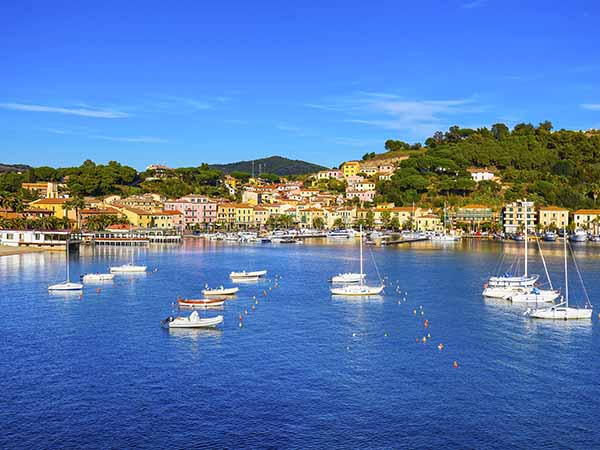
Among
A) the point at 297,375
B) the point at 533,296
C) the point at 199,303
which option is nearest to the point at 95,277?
the point at 199,303

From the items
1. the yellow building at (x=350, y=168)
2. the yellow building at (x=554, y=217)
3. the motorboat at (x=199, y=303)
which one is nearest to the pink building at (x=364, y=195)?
the yellow building at (x=350, y=168)

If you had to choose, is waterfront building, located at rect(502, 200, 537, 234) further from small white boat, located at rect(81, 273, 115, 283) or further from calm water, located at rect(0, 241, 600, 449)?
small white boat, located at rect(81, 273, 115, 283)

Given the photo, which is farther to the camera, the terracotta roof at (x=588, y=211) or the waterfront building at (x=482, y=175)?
the waterfront building at (x=482, y=175)

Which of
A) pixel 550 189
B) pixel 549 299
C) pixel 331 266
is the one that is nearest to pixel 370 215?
pixel 550 189

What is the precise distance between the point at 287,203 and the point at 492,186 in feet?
139

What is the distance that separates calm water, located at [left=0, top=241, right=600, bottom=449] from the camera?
20188 mm

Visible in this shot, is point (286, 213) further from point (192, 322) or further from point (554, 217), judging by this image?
point (192, 322)

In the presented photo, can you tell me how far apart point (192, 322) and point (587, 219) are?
98791 millimetres

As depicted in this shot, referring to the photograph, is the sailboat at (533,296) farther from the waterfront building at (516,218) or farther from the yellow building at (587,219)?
the yellow building at (587,219)

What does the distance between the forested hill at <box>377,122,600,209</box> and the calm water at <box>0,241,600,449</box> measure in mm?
87389

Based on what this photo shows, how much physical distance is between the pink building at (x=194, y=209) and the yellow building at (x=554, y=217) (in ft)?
199

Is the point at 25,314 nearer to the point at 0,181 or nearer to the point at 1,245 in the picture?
the point at 1,245

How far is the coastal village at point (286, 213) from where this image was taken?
110750 millimetres

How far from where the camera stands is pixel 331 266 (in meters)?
64.2
